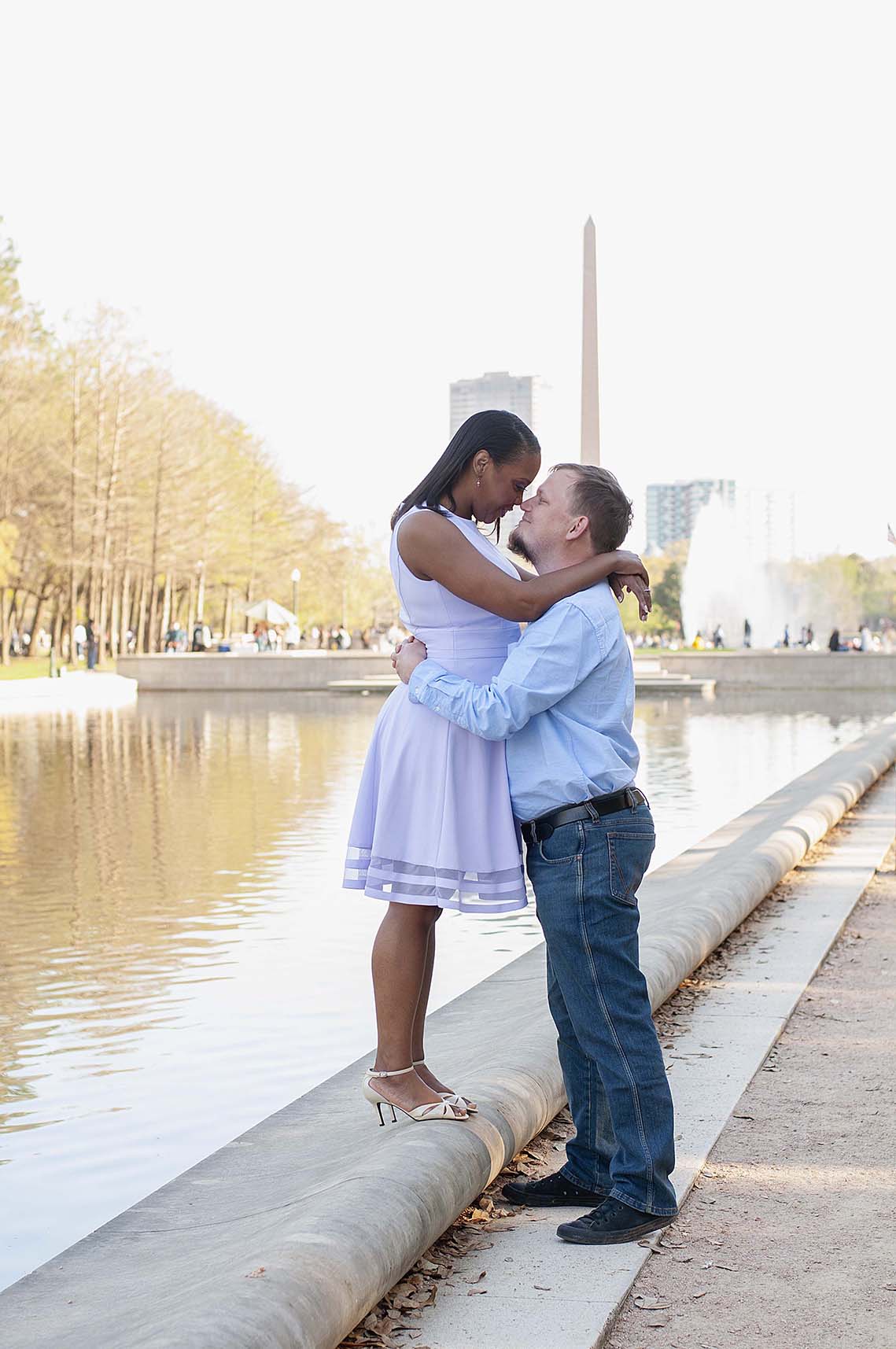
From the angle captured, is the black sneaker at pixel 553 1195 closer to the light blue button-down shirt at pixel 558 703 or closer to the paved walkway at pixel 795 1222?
the paved walkway at pixel 795 1222

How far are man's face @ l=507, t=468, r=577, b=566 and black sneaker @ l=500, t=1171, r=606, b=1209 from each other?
154cm

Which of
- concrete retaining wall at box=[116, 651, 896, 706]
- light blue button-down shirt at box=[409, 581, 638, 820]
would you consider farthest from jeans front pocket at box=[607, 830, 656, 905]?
concrete retaining wall at box=[116, 651, 896, 706]

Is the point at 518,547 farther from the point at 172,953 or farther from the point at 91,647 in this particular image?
the point at 91,647

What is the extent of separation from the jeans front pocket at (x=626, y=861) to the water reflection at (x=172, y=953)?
214cm

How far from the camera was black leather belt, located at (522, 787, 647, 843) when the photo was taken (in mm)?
3682

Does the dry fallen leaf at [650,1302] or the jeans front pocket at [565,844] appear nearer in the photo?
the dry fallen leaf at [650,1302]

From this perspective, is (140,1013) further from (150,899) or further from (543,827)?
(543,827)

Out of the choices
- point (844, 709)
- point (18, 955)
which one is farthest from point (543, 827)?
point (844, 709)

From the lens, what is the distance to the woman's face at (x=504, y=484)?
3924 mm

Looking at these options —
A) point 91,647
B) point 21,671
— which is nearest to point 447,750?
point 91,647

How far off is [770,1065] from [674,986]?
871 mm

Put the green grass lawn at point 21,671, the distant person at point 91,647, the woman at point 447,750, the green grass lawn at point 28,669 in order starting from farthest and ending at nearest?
the distant person at point 91,647
the green grass lawn at point 28,669
the green grass lawn at point 21,671
the woman at point 447,750

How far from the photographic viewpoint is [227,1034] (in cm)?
692

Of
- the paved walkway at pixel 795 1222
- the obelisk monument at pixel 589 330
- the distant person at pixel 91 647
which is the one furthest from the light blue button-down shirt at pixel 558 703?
the distant person at pixel 91 647
